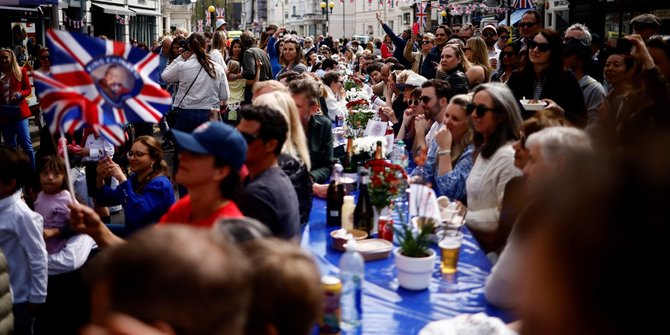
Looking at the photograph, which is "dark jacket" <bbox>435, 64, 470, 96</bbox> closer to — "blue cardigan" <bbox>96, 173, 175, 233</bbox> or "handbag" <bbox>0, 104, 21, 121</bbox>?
"blue cardigan" <bbox>96, 173, 175, 233</bbox>

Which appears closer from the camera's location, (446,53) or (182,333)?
(182,333)

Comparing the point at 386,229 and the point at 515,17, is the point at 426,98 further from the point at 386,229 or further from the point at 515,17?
the point at 515,17

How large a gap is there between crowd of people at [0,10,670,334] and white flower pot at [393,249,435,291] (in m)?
0.31

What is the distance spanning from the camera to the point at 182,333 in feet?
3.73

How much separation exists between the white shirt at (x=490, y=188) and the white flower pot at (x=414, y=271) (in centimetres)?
89

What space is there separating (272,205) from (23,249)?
1713mm

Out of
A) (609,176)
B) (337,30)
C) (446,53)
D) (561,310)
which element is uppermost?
(337,30)

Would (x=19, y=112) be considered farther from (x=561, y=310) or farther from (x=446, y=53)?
(x=561, y=310)

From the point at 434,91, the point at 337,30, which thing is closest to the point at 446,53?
the point at 434,91

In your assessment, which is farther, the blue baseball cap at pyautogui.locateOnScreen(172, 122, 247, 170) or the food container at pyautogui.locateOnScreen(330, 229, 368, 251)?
the food container at pyautogui.locateOnScreen(330, 229, 368, 251)

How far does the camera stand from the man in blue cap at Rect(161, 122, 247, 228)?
288 cm

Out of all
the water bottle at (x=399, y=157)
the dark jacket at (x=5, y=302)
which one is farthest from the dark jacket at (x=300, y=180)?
the dark jacket at (x=5, y=302)

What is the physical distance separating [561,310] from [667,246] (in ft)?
0.46

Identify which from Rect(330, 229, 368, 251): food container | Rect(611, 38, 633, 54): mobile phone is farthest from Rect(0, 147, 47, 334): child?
Rect(611, 38, 633, 54): mobile phone
